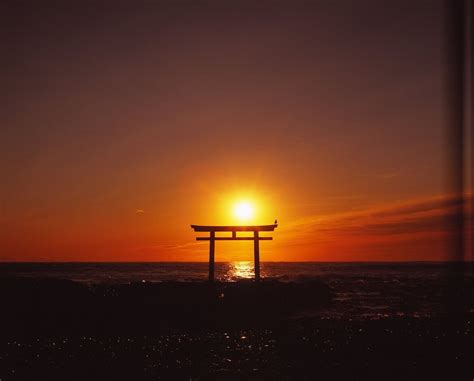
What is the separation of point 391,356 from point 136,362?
21.0 ft

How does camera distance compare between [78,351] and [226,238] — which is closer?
[78,351]

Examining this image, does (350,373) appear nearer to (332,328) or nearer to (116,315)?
(332,328)

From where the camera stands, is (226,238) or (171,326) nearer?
(171,326)

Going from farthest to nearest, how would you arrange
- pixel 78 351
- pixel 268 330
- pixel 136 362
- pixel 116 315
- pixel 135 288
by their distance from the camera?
pixel 135 288 → pixel 116 315 → pixel 268 330 → pixel 78 351 → pixel 136 362

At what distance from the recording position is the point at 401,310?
77.4ft

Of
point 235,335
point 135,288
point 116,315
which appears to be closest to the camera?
point 235,335

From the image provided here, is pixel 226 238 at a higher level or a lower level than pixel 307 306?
higher

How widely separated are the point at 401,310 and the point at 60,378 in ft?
63.3

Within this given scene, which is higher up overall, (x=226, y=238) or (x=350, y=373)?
(x=226, y=238)

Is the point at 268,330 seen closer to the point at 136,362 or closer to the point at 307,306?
the point at 136,362

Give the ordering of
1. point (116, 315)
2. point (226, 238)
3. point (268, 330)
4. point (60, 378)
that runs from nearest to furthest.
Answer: point (60, 378) → point (268, 330) → point (116, 315) → point (226, 238)

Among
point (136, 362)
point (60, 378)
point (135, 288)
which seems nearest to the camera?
point (60, 378)

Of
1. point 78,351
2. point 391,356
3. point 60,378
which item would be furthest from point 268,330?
point 60,378

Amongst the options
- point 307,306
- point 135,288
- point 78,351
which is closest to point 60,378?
point 78,351
